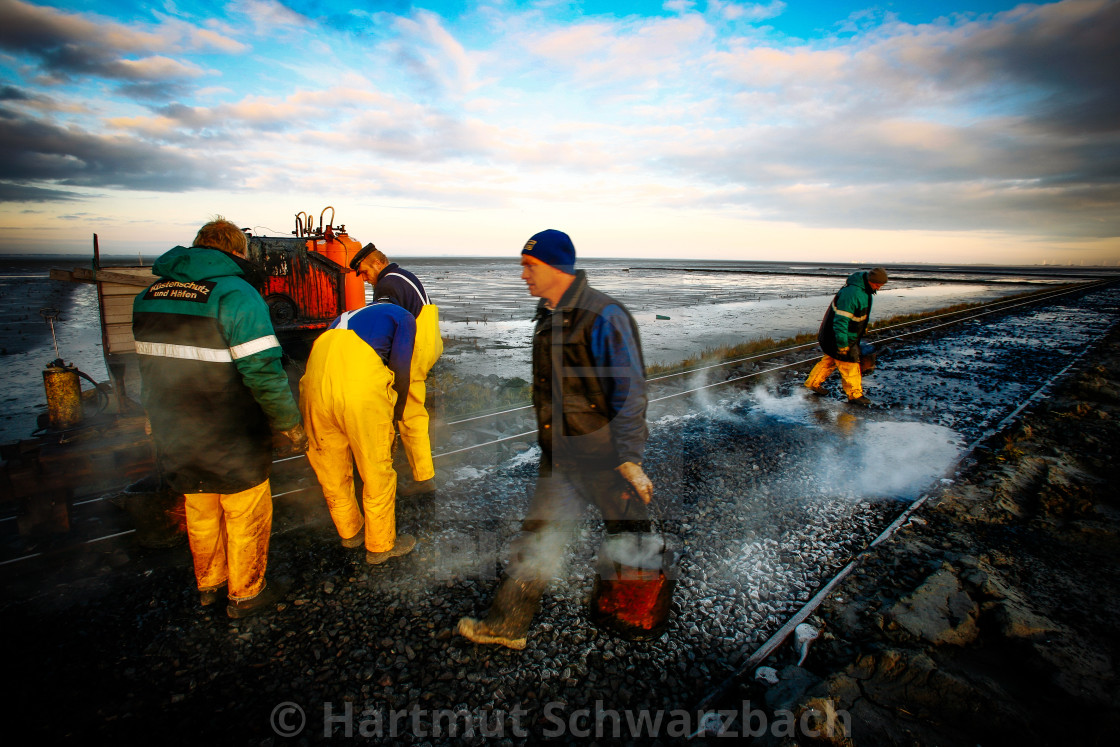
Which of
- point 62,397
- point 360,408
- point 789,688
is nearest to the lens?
point 789,688

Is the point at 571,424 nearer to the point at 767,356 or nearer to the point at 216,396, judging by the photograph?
the point at 216,396

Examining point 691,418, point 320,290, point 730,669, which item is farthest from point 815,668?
point 320,290

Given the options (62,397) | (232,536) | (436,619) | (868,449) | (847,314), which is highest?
(847,314)

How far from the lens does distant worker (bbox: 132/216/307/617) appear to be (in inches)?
96.0

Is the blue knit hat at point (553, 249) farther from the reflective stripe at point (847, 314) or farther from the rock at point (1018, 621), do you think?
the reflective stripe at point (847, 314)

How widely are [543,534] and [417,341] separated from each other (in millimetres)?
1798

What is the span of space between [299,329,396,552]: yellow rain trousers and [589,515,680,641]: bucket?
1.50m

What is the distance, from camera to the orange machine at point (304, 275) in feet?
22.2

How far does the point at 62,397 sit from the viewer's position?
4344mm

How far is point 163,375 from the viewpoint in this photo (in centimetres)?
247

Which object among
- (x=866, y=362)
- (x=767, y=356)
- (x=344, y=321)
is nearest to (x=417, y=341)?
(x=344, y=321)

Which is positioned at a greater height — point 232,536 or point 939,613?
point 232,536

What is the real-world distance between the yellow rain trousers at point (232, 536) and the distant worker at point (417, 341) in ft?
3.76

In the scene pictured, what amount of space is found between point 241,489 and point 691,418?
17.6 ft
